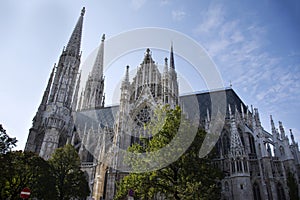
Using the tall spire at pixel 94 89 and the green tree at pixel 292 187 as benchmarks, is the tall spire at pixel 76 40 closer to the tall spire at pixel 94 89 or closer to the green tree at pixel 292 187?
the tall spire at pixel 94 89

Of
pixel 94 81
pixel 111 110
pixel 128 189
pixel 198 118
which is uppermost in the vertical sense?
pixel 94 81

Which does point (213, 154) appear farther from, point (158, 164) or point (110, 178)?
point (110, 178)

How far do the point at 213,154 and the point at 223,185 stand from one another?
9798mm

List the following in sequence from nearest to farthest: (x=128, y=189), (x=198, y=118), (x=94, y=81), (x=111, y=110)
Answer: (x=128, y=189) → (x=198, y=118) → (x=111, y=110) → (x=94, y=81)

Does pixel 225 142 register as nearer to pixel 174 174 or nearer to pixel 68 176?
pixel 174 174

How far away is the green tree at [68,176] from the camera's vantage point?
20.0 metres

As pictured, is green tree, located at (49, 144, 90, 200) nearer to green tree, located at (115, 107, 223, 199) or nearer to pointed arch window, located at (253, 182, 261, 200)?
green tree, located at (115, 107, 223, 199)

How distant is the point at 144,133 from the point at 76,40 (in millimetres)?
28386

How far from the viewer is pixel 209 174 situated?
14.1m

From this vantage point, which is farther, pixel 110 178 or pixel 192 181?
pixel 110 178

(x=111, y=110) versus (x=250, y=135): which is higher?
(x=111, y=110)

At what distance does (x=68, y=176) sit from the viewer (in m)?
20.8

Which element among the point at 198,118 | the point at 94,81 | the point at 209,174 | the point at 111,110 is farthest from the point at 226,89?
the point at 94,81

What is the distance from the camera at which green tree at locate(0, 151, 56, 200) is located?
17.5 meters
